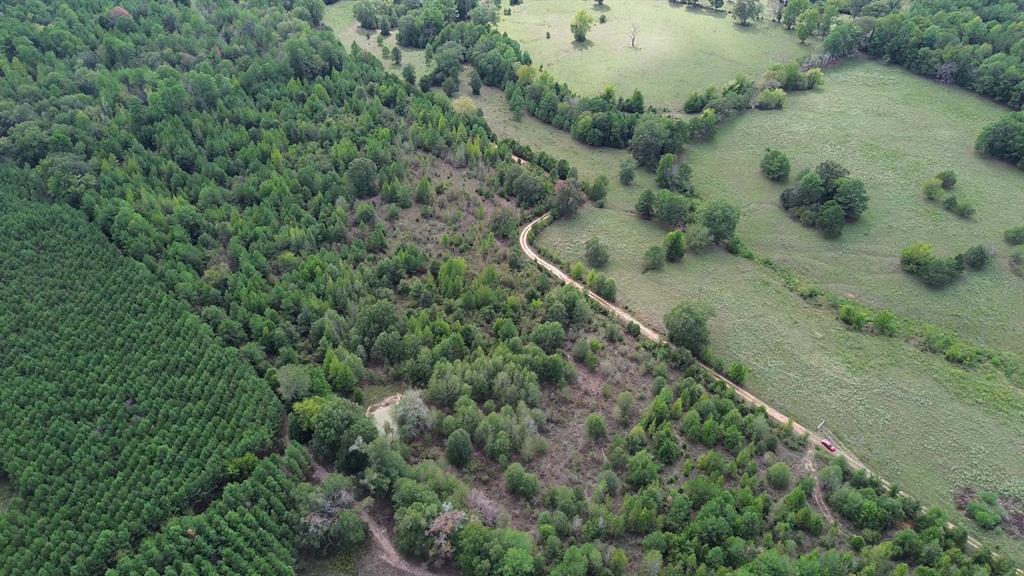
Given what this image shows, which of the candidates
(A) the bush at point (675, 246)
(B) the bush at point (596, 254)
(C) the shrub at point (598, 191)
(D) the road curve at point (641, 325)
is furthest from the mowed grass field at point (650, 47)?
(D) the road curve at point (641, 325)

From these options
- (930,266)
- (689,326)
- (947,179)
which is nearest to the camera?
(689,326)

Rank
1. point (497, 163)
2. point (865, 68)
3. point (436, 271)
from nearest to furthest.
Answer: point (436, 271)
point (497, 163)
point (865, 68)

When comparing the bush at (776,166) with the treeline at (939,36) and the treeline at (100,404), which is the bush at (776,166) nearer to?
the treeline at (939,36)

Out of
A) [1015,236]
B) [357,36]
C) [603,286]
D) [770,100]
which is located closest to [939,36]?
[770,100]

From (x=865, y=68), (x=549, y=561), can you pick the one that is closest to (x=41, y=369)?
(x=549, y=561)

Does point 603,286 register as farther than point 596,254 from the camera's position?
No

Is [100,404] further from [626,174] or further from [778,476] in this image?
[626,174]

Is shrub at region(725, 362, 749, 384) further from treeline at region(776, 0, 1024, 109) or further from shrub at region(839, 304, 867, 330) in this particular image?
treeline at region(776, 0, 1024, 109)

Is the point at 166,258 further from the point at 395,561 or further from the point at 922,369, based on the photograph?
the point at 922,369
